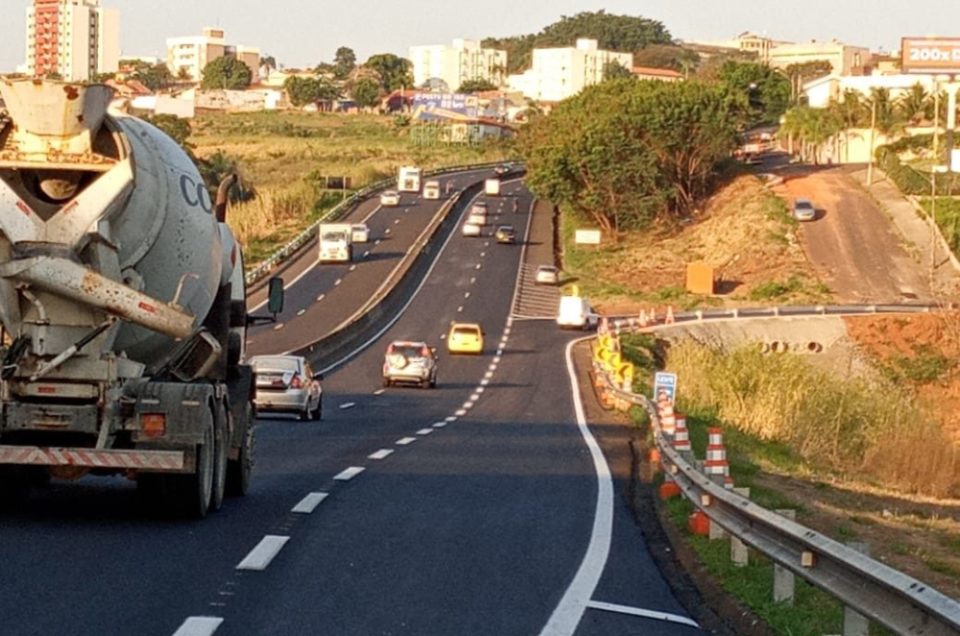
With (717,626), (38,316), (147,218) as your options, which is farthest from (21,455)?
(717,626)

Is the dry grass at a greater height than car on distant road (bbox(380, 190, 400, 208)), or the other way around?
car on distant road (bbox(380, 190, 400, 208))

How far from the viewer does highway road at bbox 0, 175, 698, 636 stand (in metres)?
10.5

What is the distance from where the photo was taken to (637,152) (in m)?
110

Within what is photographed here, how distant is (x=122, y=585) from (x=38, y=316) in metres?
3.68

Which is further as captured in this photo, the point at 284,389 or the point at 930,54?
the point at 930,54

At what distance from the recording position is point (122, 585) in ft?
36.8

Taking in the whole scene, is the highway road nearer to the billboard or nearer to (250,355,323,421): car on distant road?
(250,355,323,421): car on distant road

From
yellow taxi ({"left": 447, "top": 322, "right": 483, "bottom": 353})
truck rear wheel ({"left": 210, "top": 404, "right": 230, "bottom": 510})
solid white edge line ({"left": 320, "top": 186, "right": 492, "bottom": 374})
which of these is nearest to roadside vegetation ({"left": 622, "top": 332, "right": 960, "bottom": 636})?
truck rear wheel ({"left": 210, "top": 404, "right": 230, "bottom": 510})

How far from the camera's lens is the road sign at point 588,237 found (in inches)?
4345

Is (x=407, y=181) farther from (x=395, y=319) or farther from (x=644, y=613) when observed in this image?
(x=644, y=613)

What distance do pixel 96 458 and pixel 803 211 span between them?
317 ft

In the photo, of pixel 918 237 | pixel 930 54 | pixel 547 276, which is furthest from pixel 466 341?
pixel 930 54

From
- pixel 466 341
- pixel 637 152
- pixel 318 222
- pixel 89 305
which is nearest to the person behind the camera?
pixel 89 305

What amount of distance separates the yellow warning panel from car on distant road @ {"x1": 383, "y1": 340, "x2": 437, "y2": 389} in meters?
42.8
